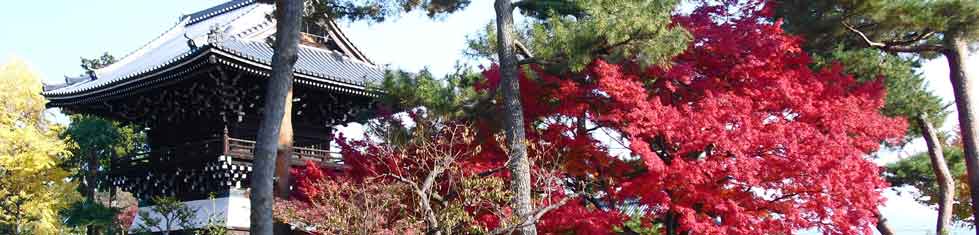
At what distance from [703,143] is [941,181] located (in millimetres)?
6593

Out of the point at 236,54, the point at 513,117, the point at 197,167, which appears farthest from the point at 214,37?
the point at 513,117

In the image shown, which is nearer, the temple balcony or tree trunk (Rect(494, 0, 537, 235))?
tree trunk (Rect(494, 0, 537, 235))

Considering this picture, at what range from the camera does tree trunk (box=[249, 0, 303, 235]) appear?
8.57 m

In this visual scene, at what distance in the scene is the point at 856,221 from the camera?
33.1ft

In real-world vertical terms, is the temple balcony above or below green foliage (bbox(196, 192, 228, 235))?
above

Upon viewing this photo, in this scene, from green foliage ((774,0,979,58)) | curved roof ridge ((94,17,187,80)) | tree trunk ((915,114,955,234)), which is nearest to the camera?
green foliage ((774,0,979,58))

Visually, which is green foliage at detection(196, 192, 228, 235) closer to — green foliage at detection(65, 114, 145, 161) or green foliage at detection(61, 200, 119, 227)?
green foliage at detection(61, 200, 119, 227)

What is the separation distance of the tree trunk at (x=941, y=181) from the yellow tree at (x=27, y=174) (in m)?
21.4

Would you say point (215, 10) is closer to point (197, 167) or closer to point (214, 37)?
point (197, 167)

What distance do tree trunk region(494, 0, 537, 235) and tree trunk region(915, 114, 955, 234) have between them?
788 cm

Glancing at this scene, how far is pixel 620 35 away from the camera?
31.6ft

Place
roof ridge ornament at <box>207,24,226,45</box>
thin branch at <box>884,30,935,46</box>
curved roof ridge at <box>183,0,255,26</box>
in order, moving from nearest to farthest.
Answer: thin branch at <box>884,30,935,46</box> < roof ridge ornament at <box>207,24,226,45</box> < curved roof ridge at <box>183,0,255,26</box>

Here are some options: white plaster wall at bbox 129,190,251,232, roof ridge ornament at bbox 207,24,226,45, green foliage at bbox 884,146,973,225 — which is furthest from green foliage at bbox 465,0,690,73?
green foliage at bbox 884,146,973,225

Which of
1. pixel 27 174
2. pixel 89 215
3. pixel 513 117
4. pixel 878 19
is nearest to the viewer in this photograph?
pixel 513 117
